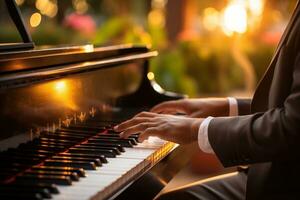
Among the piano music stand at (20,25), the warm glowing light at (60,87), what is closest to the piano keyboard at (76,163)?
the warm glowing light at (60,87)

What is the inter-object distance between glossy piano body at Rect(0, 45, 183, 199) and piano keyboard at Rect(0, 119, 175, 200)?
22mm

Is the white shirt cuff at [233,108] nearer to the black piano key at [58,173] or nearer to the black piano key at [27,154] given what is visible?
the black piano key at [27,154]

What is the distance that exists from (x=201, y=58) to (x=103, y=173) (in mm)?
5895

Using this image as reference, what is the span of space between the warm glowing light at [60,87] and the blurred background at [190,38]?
3.61ft

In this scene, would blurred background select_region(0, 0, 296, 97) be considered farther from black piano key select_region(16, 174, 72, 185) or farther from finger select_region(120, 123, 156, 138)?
black piano key select_region(16, 174, 72, 185)

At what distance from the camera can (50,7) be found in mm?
14984

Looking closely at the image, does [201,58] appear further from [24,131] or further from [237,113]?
[24,131]

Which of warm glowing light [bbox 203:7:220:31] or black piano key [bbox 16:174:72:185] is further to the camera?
warm glowing light [bbox 203:7:220:31]

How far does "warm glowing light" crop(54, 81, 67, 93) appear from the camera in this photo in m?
2.35

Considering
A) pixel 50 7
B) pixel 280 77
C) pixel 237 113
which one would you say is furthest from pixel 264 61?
pixel 280 77

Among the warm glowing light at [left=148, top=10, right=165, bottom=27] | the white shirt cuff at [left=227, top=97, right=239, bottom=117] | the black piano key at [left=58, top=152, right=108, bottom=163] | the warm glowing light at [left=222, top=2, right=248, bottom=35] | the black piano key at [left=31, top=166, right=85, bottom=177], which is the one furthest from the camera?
the warm glowing light at [left=148, top=10, right=165, bottom=27]

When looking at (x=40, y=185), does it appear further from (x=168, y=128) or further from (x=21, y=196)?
(x=168, y=128)

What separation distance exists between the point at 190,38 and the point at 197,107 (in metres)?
5.12

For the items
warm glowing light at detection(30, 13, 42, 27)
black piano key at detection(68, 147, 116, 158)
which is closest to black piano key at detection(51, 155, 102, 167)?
black piano key at detection(68, 147, 116, 158)
